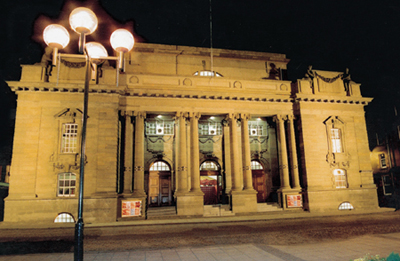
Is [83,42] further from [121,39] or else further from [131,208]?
[131,208]

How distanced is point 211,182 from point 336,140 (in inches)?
512

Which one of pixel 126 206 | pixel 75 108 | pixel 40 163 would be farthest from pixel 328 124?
pixel 40 163

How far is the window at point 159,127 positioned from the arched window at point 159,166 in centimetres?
299

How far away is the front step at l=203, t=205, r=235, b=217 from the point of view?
22797 millimetres

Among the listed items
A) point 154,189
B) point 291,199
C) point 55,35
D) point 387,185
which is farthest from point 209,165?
point 387,185

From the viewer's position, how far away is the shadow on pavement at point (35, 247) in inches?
440

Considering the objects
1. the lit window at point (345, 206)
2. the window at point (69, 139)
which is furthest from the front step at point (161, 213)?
the lit window at point (345, 206)

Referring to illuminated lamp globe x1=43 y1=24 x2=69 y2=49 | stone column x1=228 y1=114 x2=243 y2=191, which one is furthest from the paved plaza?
stone column x1=228 y1=114 x2=243 y2=191

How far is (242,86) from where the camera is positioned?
25922 millimetres

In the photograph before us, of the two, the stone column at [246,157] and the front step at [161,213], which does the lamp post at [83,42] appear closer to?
the front step at [161,213]

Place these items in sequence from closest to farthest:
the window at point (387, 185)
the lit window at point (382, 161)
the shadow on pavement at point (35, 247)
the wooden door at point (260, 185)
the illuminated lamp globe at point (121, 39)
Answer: the illuminated lamp globe at point (121, 39) < the shadow on pavement at point (35, 247) < the wooden door at point (260, 185) < the window at point (387, 185) < the lit window at point (382, 161)

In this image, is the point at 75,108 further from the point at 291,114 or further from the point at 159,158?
the point at 291,114

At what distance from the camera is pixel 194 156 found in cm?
2381

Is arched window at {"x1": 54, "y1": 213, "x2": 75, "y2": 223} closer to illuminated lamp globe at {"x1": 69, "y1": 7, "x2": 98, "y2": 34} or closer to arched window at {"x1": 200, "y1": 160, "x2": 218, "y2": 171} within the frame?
arched window at {"x1": 200, "y1": 160, "x2": 218, "y2": 171}
